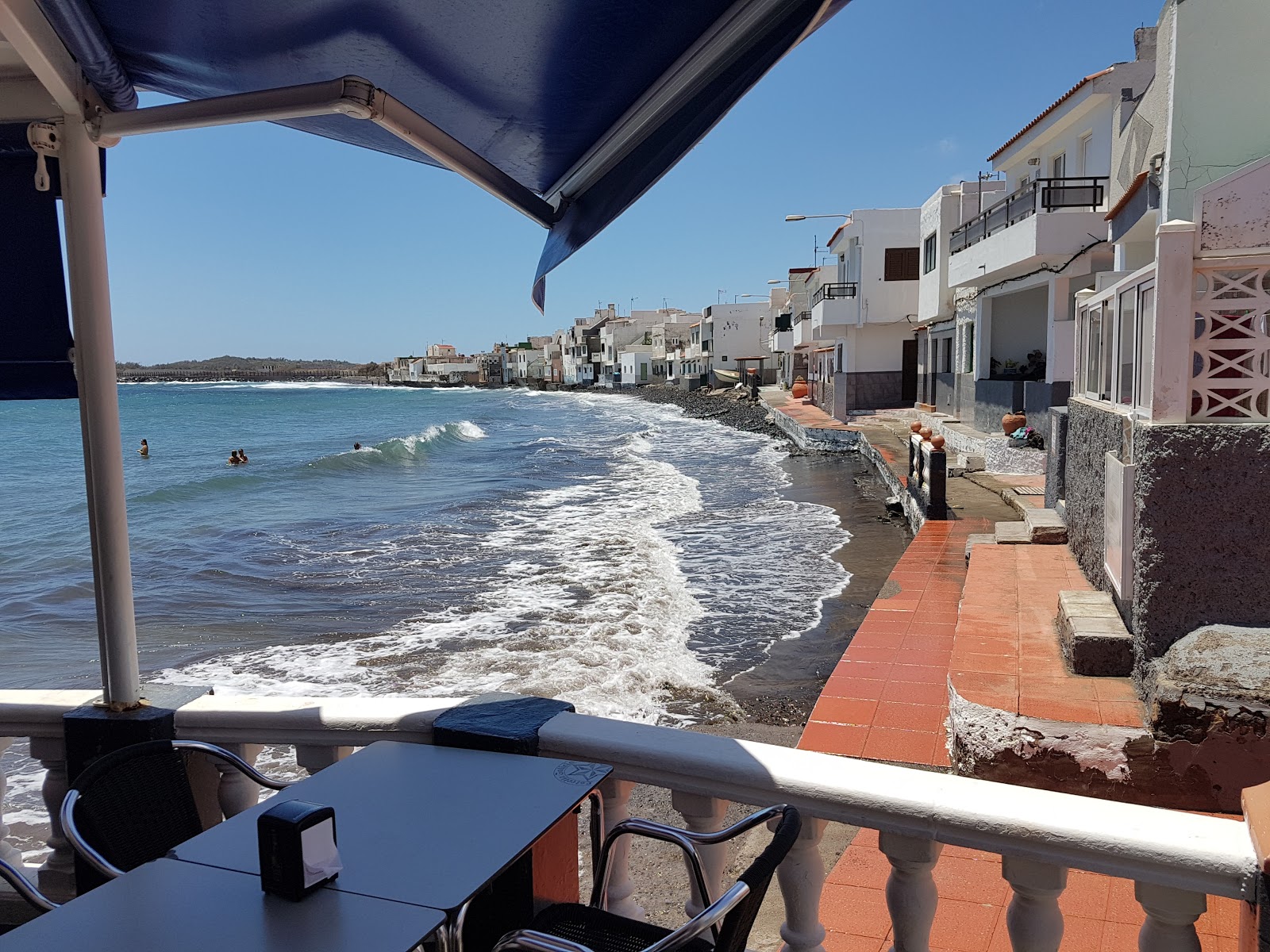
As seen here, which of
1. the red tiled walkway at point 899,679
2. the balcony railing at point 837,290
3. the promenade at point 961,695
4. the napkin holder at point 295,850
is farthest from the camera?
the balcony railing at point 837,290

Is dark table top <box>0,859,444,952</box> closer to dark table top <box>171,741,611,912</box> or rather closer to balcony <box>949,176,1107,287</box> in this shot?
dark table top <box>171,741,611,912</box>

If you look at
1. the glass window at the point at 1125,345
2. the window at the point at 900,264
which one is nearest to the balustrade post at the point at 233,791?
the glass window at the point at 1125,345

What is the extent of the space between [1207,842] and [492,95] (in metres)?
2.49

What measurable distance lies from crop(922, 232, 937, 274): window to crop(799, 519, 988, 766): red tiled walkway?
1842 centimetres

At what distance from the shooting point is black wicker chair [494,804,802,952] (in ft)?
5.00

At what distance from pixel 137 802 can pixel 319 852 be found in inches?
38.7

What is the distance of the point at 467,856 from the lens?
1.74 metres

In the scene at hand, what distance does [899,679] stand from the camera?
5.98 meters

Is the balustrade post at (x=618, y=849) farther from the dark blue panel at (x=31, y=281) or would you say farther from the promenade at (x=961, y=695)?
the dark blue panel at (x=31, y=281)

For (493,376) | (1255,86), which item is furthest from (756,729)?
(493,376)

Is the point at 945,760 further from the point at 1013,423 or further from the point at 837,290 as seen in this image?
the point at 837,290

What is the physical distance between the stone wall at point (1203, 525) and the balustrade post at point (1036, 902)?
2.91 m

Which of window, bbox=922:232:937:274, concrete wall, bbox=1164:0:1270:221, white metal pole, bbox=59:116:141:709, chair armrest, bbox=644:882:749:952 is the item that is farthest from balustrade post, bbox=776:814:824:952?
window, bbox=922:232:937:274

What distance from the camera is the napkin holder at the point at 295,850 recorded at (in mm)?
1624
